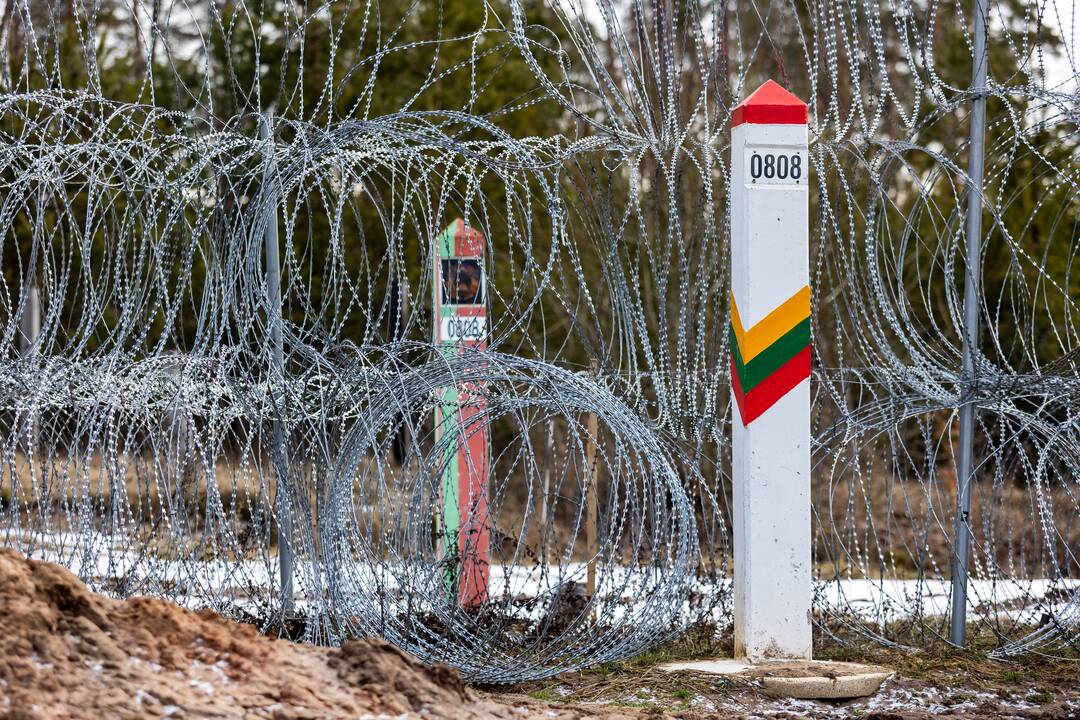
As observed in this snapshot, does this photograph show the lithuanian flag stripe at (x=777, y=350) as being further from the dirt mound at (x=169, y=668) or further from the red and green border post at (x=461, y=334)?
the dirt mound at (x=169, y=668)

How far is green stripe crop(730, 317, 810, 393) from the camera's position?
577 cm

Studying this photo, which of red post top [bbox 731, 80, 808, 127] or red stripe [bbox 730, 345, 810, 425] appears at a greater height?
red post top [bbox 731, 80, 808, 127]

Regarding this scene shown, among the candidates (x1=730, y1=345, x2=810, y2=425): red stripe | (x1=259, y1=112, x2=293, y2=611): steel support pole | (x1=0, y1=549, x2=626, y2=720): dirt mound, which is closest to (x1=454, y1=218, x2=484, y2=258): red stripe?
(x1=259, y1=112, x2=293, y2=611): steel support pole

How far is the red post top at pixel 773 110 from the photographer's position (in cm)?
575

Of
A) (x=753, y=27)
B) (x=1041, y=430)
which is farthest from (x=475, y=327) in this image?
(x=753, y=27)

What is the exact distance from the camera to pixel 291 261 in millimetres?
5938

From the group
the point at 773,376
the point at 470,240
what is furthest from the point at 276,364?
the point at 773,376

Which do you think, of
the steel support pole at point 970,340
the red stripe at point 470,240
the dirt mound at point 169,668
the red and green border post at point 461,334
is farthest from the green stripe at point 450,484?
the steel support pole at point 970,340

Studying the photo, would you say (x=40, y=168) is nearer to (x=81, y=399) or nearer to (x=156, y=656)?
(x=81, y=399)

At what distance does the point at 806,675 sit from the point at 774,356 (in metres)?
1.29

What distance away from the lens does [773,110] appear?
5.76m

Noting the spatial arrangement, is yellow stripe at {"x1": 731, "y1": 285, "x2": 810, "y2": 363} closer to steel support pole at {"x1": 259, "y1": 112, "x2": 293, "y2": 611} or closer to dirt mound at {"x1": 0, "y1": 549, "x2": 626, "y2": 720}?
steel support pole at {"x1": 259, "y1": 112, "x2": 293, "y2": 611}

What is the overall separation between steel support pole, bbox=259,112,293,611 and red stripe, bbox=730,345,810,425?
1.93m

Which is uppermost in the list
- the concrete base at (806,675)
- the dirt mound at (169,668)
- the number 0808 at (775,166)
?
the number 0808 at (775,166)
